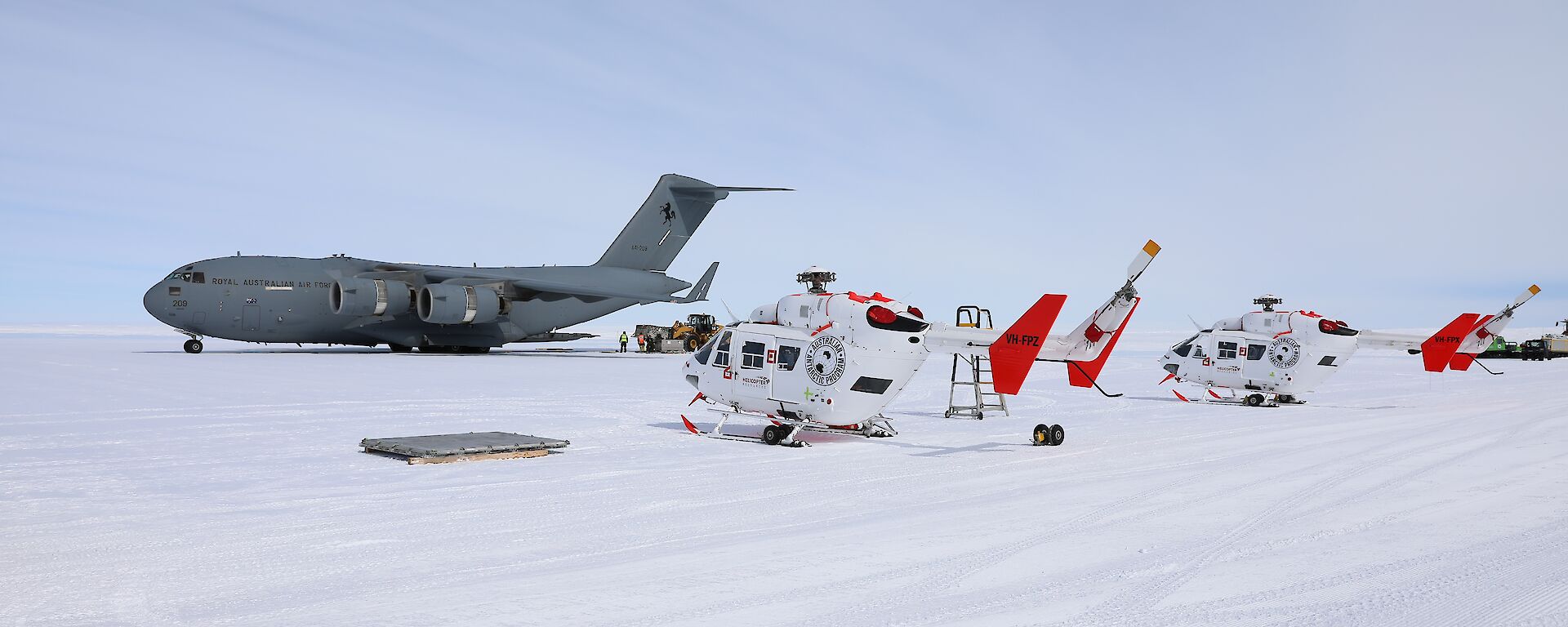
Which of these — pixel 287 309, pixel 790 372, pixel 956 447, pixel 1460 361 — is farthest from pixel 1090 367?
pixel 287 309

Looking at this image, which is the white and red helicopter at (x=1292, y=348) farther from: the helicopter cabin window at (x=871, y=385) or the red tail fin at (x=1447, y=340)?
the helicopter cabin window at (x=871, y=385)

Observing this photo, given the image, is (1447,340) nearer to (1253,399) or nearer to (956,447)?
(1253,399)

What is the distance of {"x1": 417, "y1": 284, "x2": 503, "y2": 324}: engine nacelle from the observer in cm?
3597

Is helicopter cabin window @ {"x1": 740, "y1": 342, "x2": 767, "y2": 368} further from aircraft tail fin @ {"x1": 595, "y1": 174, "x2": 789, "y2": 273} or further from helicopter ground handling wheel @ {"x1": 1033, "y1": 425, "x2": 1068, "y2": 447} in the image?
aircraft tail fin @ {"x1": 595, "y1": 174, "x2": 789, "y2": 273}

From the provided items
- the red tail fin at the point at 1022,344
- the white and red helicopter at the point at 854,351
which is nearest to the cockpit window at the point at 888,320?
the white and red helicopter at the point at 854,351

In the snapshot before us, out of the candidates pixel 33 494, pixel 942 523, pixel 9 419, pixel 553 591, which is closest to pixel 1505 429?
pixel 942 523

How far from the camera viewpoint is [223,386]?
20.3 meters

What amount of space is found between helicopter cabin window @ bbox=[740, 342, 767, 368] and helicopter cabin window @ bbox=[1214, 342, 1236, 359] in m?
13.5

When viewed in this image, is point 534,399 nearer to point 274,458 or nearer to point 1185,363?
point 274,458

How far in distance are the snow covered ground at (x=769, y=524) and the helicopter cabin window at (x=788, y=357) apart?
1.15m

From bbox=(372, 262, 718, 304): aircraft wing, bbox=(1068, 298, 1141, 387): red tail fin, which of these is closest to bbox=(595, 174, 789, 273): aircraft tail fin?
bbox=(372, 262, 718, 304): aircraft wing

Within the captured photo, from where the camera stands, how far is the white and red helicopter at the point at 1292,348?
66.7ft

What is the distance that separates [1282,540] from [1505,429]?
10.8 metres

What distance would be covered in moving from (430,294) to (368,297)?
81.7 inches
